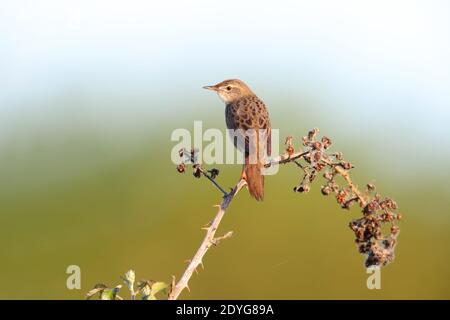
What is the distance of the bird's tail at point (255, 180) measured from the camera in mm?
5410

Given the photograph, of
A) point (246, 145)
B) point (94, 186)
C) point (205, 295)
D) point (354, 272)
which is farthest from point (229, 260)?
point (246, 145)

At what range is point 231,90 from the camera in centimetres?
798

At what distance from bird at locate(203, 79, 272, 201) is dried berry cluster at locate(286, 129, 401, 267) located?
134 centimetres

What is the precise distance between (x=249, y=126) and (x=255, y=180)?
1268mm

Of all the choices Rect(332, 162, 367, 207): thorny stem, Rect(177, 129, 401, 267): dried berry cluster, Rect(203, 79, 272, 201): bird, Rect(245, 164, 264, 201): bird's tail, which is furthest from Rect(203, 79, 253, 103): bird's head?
Rect(332, 162, 367, 207): thorny stem

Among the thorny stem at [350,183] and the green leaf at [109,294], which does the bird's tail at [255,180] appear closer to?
the thorny stem at [350,183]

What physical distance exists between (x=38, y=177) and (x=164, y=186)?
1661mm

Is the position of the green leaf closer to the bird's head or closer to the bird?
the bird

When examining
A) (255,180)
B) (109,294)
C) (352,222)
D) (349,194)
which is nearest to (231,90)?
(255,180)

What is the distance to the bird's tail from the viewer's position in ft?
17.7

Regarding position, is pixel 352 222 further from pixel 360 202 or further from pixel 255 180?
pixel 255 180

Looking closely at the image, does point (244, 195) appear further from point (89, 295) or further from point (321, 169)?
point (89, 295)

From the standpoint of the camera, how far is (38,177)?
9836 millimetres

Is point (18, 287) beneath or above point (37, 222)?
beneath
